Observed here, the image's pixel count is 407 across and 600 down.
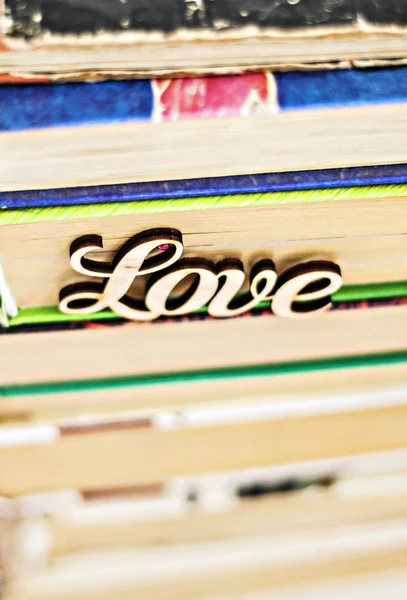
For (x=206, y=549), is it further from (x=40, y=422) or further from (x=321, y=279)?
(x=321, y=279)

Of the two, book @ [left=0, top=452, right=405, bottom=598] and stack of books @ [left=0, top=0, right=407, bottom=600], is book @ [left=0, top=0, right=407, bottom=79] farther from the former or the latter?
book @ [left=0, top=452, right=405, bottom=598]

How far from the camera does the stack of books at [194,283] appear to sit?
0.29 metres

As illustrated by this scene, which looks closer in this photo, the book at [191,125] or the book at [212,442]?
the book at [191,125]

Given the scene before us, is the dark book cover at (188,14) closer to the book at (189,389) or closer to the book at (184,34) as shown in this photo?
the book at (184,34)

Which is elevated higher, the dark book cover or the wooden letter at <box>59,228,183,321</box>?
the dark book cover

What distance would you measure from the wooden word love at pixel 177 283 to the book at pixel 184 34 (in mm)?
98

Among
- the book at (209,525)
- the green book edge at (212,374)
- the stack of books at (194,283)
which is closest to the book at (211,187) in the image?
the stack of books at (194,283)

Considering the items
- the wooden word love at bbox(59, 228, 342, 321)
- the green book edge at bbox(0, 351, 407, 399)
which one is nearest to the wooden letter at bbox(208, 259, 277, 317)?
the wooden word love at bbox(59, 228, 342, 321)

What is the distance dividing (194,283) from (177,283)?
1 cm

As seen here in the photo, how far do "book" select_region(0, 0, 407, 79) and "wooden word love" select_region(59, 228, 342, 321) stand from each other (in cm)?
10

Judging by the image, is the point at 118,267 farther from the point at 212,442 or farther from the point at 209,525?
the point at 209,525

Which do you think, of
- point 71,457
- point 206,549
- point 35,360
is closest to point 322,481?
point 206,549

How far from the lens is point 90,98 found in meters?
0.29

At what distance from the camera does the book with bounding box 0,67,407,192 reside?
0.29m
